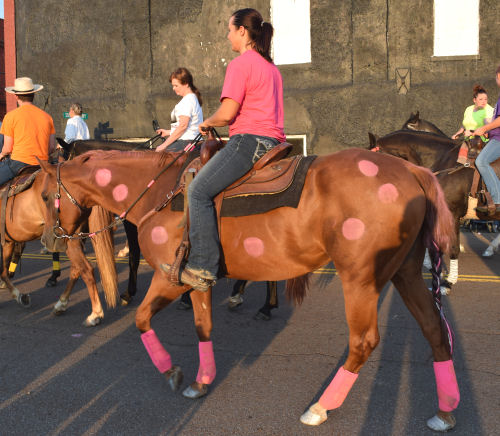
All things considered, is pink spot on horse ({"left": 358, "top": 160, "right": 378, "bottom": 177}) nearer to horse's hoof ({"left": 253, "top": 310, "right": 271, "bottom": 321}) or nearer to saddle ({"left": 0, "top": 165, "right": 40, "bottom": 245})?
horse's hoof ({"left": 253, "top": 310, "right": 271, "bottom": 321})

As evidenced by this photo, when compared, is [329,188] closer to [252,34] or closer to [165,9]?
[252,34]

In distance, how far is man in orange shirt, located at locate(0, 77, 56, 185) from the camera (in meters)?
6.63

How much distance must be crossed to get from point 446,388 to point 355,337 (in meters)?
0.70

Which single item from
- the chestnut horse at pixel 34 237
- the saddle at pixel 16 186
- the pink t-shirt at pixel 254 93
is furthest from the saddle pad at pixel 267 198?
the saddle at pixel 16 186

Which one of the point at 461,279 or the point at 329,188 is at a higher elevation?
the point at 329,188

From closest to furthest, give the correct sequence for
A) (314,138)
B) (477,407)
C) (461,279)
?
(477,407) < (461,279) < (314,138)

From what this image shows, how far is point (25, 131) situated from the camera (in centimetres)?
665

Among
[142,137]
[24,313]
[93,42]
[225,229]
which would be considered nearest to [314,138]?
[142,137]

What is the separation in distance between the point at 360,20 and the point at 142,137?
8.44m

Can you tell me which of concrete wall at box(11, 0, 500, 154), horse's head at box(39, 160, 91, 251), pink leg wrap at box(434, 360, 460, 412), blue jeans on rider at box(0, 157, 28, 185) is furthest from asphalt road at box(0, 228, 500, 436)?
→ concrete wall at box(11, 0, 500, 154)

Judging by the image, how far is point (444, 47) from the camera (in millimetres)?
15109

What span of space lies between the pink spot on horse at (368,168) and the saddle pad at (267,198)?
38cm

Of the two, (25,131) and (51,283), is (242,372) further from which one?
(25,131)

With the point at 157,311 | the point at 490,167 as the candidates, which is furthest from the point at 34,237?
the point at 490,167
